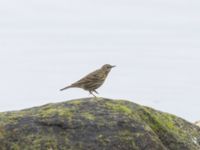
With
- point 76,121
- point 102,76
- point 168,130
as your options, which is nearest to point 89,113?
point 76,121

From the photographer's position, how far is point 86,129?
11.0 m

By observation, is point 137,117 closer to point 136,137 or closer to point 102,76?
point 136,137

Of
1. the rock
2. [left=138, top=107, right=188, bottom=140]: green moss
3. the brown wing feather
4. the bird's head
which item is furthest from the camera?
the bird's head

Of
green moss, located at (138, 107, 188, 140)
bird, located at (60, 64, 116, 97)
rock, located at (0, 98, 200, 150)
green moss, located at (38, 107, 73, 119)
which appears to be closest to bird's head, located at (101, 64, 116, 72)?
bird, located at (60, 64, 116, 97)

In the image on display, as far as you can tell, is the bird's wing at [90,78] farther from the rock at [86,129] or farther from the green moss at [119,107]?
the green moss at [119,107]

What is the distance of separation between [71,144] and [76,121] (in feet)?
1.73

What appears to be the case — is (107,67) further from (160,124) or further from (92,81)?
(160,124)

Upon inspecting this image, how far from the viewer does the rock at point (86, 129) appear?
1068 cm

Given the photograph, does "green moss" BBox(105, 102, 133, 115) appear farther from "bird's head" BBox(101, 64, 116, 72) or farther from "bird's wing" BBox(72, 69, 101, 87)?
"bird's head" BBox(101, 64, 116, 72)

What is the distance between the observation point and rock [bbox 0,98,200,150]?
1068 centimetres

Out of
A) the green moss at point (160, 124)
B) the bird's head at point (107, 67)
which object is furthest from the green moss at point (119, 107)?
the bird's head at point (107, 67)

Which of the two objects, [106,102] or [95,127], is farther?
[106,102]

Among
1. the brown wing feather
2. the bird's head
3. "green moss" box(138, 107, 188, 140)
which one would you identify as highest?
the bird's head

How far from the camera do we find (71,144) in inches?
420
